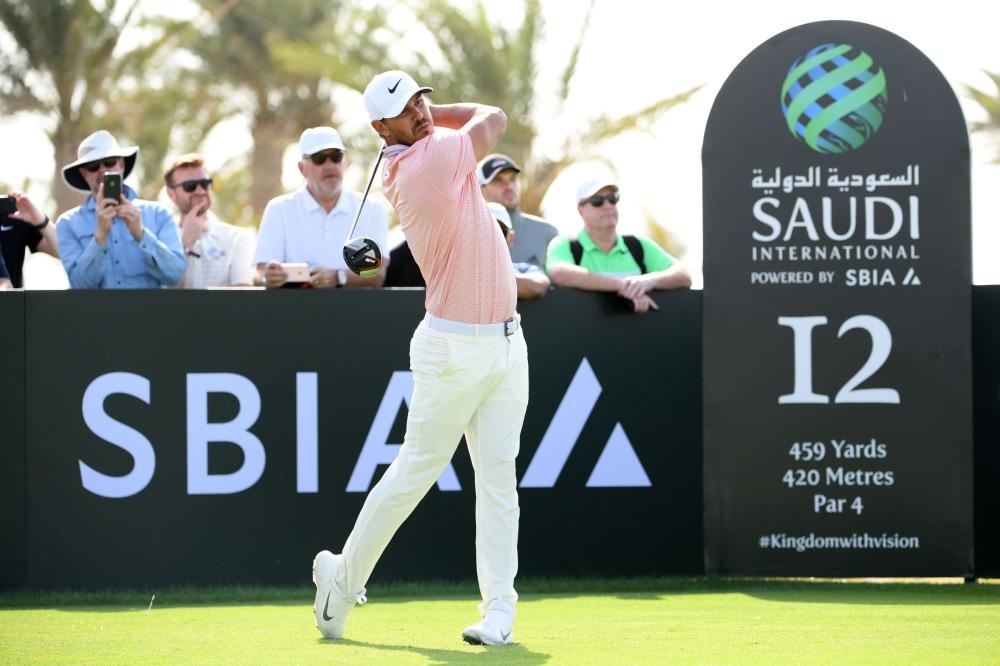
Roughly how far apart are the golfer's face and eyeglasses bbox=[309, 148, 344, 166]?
3114 mm

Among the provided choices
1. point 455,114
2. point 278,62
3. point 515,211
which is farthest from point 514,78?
point 455,114

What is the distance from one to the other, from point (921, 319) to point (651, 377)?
1467 millimetres

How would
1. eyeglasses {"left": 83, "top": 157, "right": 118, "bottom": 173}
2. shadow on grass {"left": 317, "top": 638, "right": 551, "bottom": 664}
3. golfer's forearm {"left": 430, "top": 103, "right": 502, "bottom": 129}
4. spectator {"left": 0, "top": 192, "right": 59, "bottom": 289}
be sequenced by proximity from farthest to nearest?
spectator {"left": 0, "top": 192, "right": 59, "bottom": 289} → eyeglasses {"left": 83, "top": 157, "right": 118, "bottom": 173} → golfer's forearm {"left": 430, "top": 103, "right": 502, "bottom": 129} → shadow on grass {"left": 317, "top": 638, "right": 551, "bottom": 664}

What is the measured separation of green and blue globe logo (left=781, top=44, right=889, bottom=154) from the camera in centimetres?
823

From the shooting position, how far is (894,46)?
27.0 feet

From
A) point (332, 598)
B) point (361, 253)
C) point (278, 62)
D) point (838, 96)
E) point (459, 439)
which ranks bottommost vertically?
point (332, 598)

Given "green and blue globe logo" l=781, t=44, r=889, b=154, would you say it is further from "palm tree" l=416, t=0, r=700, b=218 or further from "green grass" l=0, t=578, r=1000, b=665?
"palm tree" l=416, t=0, r=700, b=218

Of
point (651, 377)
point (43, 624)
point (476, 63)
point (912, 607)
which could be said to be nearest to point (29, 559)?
point (43, 624)

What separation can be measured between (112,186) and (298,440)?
1.78m

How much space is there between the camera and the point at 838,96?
824 centimetres

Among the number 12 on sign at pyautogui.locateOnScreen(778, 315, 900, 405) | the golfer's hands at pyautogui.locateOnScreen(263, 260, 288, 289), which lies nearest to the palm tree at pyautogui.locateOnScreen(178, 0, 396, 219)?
the golfer's hands at pyautogui.locateOnScreen(263, 260, 288, 289)

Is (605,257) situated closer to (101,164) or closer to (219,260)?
(219,260)

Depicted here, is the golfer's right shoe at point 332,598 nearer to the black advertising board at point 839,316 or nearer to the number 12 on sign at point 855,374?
the black advertising board at point 839,316

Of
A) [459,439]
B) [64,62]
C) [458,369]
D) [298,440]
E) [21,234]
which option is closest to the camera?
[458,369]
